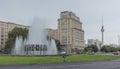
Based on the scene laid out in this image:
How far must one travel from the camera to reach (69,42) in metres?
182

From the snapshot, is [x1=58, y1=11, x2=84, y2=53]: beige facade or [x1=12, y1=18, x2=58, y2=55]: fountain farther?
[x1=58, y1=11, x2=84, y2=53]: beige facade

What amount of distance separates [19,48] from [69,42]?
123 meters

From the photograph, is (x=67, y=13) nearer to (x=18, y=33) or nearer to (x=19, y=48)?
(x=18, y=33)

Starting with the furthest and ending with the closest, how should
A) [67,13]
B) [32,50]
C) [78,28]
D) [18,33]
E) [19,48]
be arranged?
[78,28], [67,13], [18,33], [19,48], [32,50]

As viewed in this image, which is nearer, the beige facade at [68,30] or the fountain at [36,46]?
the fountain at [36,46]

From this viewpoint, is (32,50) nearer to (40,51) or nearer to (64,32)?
(40,51)

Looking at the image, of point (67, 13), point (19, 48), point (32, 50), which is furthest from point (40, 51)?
point (67, 13)

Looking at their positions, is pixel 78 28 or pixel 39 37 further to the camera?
pixel 78 28

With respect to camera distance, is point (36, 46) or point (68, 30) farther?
point (68, 30)

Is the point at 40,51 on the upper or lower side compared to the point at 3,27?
lower

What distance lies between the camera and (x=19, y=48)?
60062 mm

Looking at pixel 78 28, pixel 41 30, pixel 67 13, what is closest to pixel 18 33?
pixel 41 30

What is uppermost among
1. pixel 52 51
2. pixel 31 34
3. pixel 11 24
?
pixel 11 24

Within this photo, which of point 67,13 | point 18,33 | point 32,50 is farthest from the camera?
point 67,13
